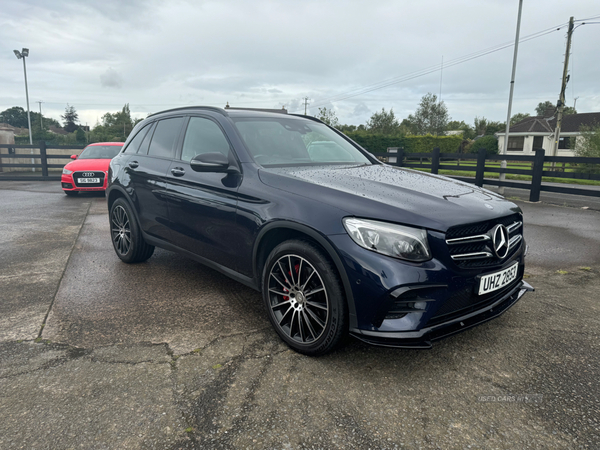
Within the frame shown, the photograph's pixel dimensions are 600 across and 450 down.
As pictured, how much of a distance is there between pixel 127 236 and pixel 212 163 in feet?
7.39

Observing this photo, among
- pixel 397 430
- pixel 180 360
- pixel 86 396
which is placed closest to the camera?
pixel 397 430

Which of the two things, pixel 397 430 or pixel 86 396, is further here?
pixel 86 396

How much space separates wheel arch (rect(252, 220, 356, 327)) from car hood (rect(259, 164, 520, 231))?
22 centimetres

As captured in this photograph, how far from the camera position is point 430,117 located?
5116 cm

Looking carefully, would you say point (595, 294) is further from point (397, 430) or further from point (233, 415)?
point (233, 415)

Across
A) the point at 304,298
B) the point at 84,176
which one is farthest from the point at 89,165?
the point at 304,298

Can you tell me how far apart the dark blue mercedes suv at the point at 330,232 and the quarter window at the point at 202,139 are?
0.05 ft

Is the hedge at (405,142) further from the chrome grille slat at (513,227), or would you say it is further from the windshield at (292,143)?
the chrome grille slat at (513,227)

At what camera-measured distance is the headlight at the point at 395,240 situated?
7.76ft

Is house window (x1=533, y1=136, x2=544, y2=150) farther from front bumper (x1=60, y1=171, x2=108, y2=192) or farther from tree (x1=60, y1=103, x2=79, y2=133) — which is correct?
tree (x1=60, y1=103, x2=79, y2=133)

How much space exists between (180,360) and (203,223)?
119 centimetres

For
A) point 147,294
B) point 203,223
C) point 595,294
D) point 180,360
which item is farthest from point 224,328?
point 595,294

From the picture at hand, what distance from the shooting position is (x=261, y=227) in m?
2.96

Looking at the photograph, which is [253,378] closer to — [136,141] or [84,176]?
[136,141]
